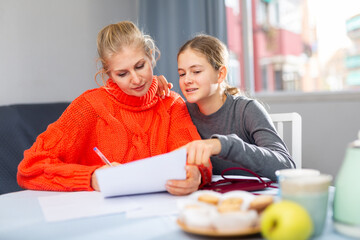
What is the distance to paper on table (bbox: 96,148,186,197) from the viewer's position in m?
0.93

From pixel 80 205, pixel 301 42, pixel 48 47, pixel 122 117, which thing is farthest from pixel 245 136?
pixel 301 42

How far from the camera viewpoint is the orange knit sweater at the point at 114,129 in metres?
1.30

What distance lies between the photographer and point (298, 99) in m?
2.68

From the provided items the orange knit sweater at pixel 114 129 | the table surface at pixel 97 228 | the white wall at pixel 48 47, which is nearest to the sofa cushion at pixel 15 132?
the white wall at pixel 48 47

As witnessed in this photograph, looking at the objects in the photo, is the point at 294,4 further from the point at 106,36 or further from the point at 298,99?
the point at 106,36

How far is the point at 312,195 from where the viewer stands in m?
0.65

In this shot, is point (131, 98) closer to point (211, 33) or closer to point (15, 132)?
point (15, 132)

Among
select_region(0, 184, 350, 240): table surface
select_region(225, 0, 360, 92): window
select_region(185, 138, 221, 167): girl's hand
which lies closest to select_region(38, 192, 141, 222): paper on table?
select_region(0, 184, 350, 240): table surface

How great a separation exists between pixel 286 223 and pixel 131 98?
3.13ft

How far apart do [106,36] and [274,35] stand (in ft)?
9.83

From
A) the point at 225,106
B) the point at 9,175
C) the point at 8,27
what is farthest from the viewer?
the point at 8,27

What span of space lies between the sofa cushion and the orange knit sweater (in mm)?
828

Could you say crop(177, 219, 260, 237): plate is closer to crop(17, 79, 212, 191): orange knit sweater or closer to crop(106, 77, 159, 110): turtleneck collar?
crop(17, 79, 212, 191): orange knit sweater

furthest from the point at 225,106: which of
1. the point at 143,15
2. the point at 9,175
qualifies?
the point at 143,15
